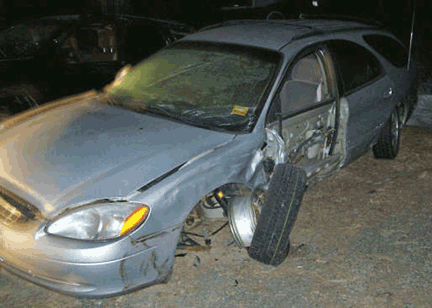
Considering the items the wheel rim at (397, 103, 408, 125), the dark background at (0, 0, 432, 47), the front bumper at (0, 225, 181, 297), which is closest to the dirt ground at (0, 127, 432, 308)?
the front bumper at (0, 225, 181, 297)

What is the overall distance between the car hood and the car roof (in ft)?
3.29

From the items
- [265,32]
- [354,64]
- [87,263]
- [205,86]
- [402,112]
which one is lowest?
[402,112]

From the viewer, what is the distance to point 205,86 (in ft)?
12.1

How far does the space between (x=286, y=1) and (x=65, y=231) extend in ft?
39.7

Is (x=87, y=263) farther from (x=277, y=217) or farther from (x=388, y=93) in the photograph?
(x=388, y=93)

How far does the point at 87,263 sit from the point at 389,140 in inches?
147

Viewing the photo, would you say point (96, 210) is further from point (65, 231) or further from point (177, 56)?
point (177, 56)

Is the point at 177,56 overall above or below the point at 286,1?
above

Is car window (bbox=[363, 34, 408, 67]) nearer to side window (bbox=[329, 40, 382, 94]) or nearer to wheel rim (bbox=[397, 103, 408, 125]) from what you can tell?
side window (bbox=[329, 40, 382, 94])

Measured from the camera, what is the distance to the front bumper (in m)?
2.57

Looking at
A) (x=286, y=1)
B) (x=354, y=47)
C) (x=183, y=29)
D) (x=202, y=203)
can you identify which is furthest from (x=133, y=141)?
(x=286, y=1)

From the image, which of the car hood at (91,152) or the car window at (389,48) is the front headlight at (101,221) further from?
the car window at (389,48)

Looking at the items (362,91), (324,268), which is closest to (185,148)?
(324,268)

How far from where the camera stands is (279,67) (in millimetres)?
3613
